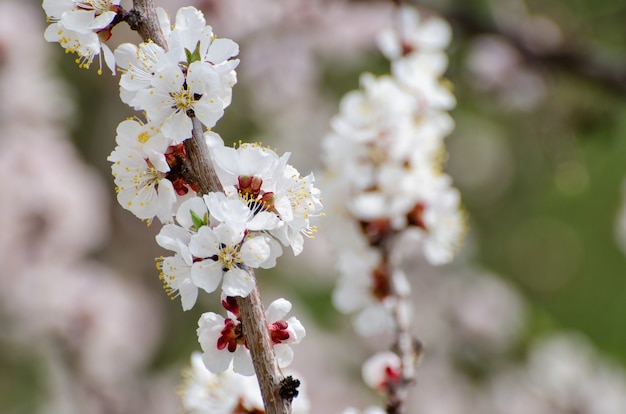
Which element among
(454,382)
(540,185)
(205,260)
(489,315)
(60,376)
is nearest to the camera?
(205,260)

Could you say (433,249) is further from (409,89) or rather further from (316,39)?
(316,39)

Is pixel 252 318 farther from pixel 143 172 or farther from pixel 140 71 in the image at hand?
pixel 140 71

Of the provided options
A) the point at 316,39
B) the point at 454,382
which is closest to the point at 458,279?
the point at 454,382

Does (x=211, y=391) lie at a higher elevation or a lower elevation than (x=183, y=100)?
lower

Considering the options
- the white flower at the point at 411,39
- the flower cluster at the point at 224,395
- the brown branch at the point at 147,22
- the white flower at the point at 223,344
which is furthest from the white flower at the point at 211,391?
the white flower at the point at 411,39

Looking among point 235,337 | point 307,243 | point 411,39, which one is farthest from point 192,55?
point 307,243

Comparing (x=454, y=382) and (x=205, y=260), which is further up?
(x=454, y=382)
